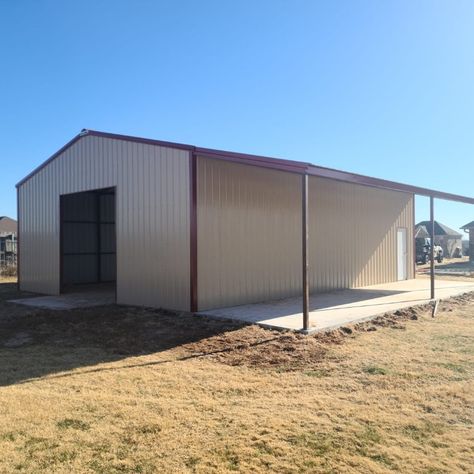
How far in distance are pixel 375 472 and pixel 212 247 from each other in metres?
7.45

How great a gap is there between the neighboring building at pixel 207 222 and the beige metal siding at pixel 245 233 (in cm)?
3

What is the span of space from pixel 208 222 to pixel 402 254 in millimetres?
10935

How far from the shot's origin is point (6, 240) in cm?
3259

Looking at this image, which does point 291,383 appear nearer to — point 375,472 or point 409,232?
point 375,472

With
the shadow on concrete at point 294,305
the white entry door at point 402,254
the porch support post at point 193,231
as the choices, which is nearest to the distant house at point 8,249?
the porch support post at point 193,231

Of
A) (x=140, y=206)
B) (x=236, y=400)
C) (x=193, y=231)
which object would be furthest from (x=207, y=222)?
(x=236, y=400)

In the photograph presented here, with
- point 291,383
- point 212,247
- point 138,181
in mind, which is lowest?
point 291,383

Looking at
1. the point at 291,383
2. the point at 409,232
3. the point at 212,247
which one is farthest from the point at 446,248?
the point at 291,383

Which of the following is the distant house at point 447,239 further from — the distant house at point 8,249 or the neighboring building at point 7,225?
the neighboring building at point 7,225

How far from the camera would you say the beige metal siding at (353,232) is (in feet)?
45.1

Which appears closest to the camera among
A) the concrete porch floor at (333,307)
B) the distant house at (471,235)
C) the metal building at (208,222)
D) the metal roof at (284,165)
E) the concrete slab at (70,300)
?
the metal roof at (284,165)

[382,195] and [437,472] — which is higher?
[382,195]

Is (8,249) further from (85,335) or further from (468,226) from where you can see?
(468,226)

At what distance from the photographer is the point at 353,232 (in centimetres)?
1532
